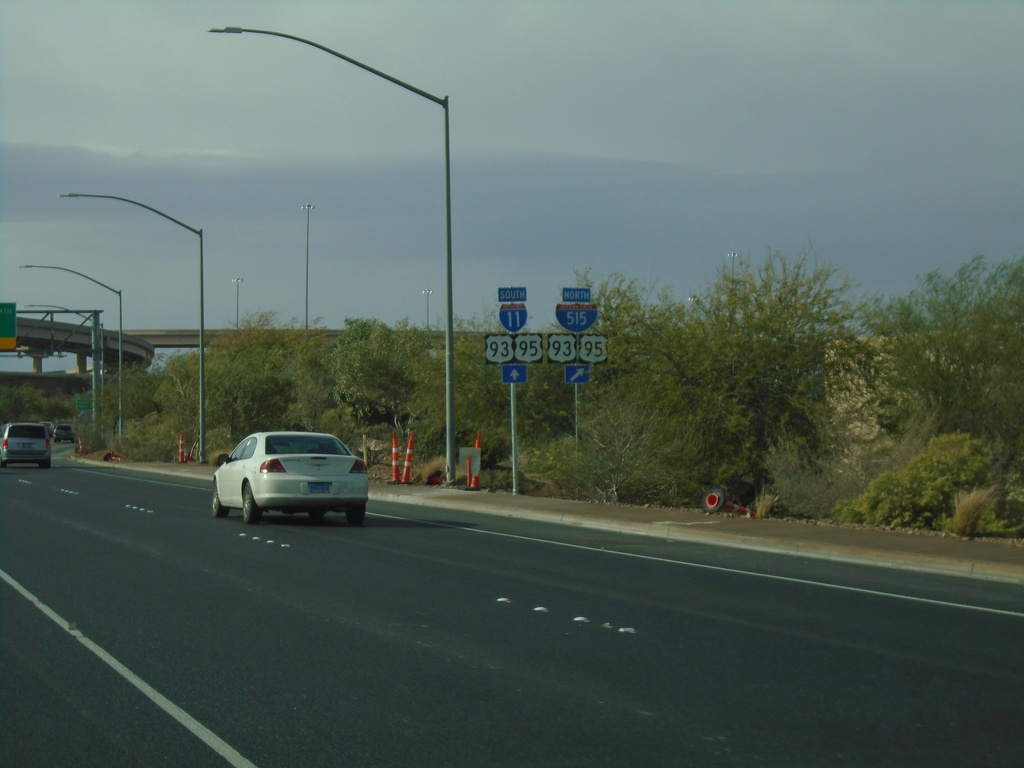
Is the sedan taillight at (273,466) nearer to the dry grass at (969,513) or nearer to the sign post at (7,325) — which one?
the dry grass at (969,513)

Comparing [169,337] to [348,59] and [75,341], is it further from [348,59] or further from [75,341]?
Answer: [348,59]

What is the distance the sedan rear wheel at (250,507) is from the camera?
2020cm

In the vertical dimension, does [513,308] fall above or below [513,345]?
above

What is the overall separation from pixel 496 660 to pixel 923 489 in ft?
39.9

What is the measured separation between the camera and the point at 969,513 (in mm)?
17297

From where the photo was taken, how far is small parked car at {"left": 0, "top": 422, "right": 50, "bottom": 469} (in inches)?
1871

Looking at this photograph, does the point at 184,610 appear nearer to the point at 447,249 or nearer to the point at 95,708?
the point at 95,708

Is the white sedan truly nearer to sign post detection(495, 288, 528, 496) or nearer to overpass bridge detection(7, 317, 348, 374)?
sign post detection(495, 288, 528, 496)

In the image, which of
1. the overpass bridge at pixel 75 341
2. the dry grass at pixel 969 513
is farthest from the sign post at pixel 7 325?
the dry grass at pixel 969 513

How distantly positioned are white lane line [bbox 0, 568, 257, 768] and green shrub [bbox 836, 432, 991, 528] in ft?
43.0

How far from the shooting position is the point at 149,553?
15852 millimetres

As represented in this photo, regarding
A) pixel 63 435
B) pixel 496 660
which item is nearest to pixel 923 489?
pixel 496 660

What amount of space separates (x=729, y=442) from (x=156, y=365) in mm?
47539

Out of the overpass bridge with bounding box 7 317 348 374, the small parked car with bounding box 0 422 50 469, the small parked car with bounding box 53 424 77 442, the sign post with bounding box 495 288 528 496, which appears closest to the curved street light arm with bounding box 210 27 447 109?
the sign post with bounding box 495 288 528 496
